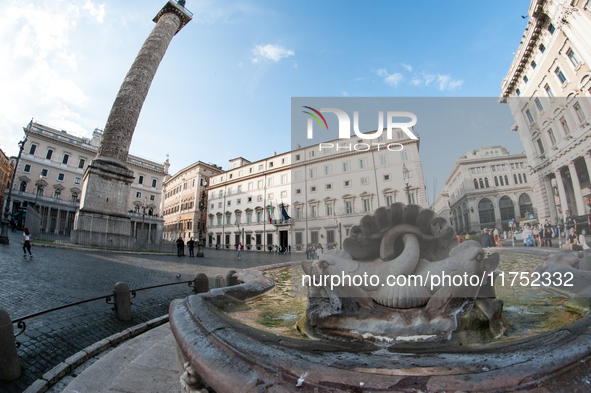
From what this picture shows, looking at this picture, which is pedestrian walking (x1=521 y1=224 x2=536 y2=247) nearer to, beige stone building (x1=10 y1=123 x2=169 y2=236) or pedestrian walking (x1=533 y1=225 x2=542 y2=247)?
pedestrian walking (x1=533 y1=225 x2=542 y2=247)

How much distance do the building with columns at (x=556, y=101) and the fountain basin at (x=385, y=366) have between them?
6732 millimetres

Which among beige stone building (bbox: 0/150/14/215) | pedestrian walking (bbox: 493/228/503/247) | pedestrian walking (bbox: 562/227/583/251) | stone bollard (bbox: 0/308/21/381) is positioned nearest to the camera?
stone bollard (bbox: 0/308/21/381)

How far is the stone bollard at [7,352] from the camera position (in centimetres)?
215

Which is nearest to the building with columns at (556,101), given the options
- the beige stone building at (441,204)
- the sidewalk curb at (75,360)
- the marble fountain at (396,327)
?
the beige stone building at (441,204)

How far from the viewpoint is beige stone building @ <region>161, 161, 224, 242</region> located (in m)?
45.7

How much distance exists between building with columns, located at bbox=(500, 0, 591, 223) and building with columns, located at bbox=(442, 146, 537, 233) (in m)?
0.59

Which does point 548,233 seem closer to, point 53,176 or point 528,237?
point 528,237

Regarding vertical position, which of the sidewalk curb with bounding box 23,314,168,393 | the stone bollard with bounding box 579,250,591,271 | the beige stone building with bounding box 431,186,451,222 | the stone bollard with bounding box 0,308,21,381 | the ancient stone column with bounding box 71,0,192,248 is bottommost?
the sidewalk curb with bounding box 23,314,168,393

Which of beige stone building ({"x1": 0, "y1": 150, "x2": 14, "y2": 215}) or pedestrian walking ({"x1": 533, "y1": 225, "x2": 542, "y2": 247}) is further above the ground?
beige stone building ({"x1": 0, "y1": 150, "x2": 14, "y2": 215})

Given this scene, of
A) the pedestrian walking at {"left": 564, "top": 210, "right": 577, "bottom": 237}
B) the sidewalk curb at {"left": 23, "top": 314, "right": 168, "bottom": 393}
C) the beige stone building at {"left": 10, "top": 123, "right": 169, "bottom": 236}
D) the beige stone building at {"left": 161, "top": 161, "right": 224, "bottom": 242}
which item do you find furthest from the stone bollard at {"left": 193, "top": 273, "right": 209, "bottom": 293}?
the beige stone building at {"left": 161, "top": 161, "right": 224, "bottom": 242}

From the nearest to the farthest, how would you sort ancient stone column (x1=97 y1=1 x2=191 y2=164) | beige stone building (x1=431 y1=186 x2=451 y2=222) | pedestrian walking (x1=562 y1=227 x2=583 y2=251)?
beige stone building (x1=431 y1=186 x2=451 y2=222)
pedestrian walking (x1=562 y1=227 x2=583 y2=251)
ancient stone column (x1=97 y1=1 x2=191 y2=164)

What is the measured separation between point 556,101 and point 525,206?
19.3 ft

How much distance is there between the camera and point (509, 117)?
3967 mm

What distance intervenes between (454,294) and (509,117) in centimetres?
390
